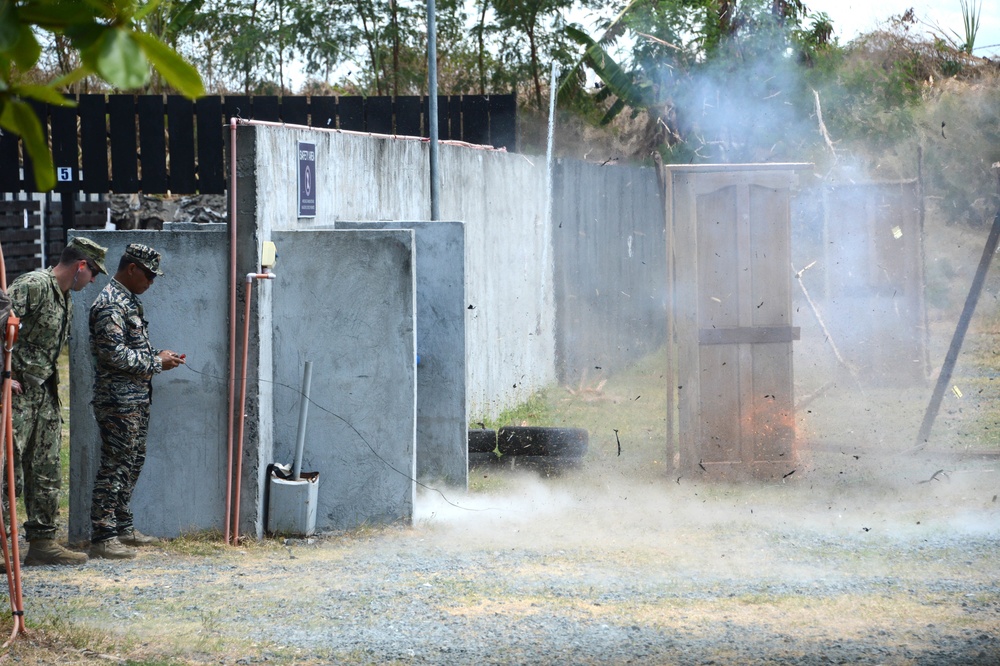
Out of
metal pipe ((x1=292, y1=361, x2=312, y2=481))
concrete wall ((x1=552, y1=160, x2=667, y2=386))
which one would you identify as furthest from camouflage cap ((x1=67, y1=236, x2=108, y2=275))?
concrete wall ((x1=552, y1=160, x2=667, y2=386))

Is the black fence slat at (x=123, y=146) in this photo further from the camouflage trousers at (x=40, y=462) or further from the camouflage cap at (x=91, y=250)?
the camouflage trousers at (x=40, y=462)

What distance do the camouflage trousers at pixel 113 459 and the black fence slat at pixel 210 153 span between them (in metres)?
8.34

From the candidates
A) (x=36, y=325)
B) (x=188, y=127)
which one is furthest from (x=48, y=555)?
(x=188, y=127)

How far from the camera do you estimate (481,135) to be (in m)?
15.9

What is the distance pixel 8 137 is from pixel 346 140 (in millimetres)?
9351

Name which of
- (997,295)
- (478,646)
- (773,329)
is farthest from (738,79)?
(478,646)

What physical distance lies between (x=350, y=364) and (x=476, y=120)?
832cm

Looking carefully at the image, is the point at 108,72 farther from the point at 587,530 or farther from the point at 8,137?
the point at 8,137

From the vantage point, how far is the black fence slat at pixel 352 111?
627 inches

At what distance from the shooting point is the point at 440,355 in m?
9.32

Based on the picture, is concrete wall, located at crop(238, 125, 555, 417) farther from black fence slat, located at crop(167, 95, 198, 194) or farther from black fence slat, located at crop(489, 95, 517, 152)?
black fence slat, located at crop(167, 95, 198, 194)

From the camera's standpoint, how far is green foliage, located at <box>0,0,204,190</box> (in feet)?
8.89

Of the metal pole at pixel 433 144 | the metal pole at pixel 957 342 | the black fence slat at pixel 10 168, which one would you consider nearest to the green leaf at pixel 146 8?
the metal pole at pixel 433 144

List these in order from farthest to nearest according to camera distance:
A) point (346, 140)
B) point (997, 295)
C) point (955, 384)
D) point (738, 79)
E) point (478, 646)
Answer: point (997, 295), point (738, 79), point (955, 384), point (346, 140), point (478, 646)
